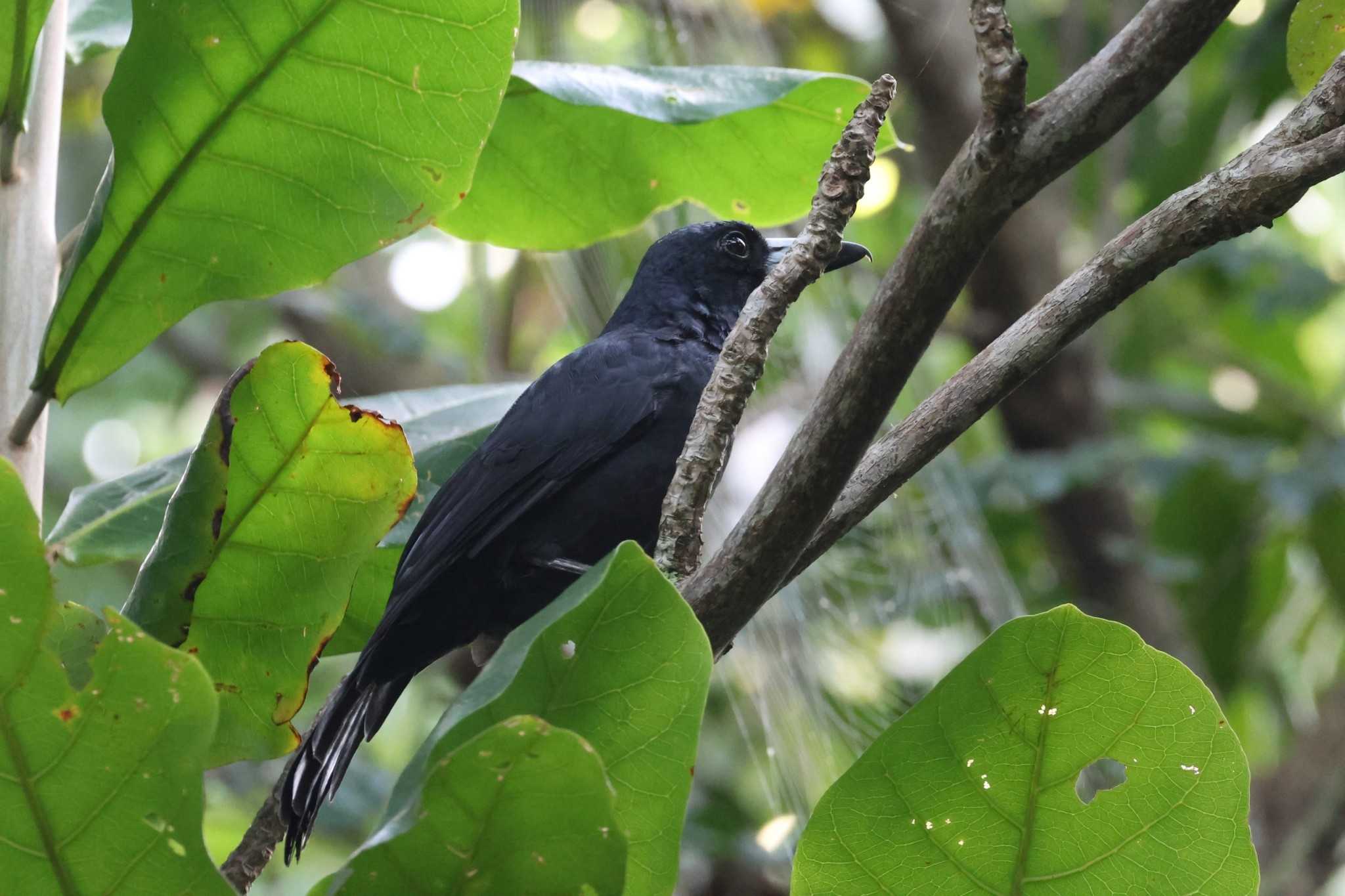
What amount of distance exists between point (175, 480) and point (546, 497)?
29.8 inches

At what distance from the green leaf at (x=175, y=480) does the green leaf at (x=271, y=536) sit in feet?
0.43

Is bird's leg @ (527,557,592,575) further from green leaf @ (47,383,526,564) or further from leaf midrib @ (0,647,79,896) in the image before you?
leaf midrib @ (0,647,79,896)

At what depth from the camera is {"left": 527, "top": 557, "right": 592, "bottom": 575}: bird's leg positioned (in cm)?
233

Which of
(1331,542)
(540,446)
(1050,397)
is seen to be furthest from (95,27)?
(1331,542)

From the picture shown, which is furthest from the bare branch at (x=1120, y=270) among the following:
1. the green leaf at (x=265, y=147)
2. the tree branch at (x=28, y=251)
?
the tree branch at (x=28, y=251)

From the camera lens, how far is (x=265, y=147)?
149cm

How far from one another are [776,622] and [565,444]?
0.75m

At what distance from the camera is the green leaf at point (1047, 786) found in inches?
47.0

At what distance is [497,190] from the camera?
6.74 feet

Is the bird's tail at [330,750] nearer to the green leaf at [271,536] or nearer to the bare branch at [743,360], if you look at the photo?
the green leaf at [271,536]

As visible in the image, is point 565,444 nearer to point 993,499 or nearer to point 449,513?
point 449,513

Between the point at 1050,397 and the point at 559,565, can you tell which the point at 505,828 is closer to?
the point at 559,565

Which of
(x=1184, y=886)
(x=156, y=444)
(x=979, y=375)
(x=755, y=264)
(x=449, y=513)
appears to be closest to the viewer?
(x=1184, y=886)

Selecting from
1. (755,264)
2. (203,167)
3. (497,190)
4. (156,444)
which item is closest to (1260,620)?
(755,264)
